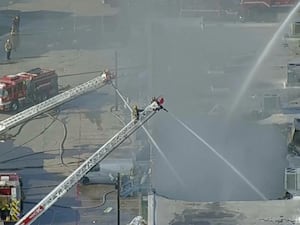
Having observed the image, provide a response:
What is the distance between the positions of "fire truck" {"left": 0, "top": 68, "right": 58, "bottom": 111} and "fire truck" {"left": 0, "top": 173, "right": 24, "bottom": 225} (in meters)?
8.13

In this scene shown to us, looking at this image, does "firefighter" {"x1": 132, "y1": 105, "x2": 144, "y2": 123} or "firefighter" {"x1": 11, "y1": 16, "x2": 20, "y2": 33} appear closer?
"firefighter" {"x1": 132, "y1": 105, "x2": 144, "y2": 123}

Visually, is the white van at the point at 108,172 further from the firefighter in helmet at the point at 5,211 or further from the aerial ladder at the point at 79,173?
the aerial ladder at the point at 79,173

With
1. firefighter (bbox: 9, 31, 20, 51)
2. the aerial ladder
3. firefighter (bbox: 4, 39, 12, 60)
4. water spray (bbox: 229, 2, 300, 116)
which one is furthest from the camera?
firefighter (bbox: 9, 31, 20, 51)

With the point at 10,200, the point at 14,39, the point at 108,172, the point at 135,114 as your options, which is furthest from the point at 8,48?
the point at 135,114

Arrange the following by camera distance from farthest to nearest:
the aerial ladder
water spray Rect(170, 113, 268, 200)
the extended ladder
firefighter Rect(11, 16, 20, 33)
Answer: firefighter Rect(11, 16, 20, 33) < water spray Rect(170, 113, 268, 200) < the extended ladder < the aerial ladder

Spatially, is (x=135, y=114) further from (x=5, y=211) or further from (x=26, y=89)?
(x=26, y=89)

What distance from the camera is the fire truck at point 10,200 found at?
77.5 ft

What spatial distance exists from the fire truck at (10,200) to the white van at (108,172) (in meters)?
2.18

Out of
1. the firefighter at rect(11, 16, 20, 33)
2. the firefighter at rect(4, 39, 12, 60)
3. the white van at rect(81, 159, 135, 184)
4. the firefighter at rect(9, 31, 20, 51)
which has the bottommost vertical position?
the white van at rect(81, 159, 135, 184)

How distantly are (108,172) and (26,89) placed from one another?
25.7 ft

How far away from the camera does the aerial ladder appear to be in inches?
782

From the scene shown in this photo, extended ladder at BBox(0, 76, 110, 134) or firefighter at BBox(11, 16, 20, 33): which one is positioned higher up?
firefighter at BBox(11, 16, 20, 33)

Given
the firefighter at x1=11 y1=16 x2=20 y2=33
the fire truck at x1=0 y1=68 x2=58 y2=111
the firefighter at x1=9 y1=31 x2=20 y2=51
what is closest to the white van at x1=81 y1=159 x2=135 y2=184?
the fire truck at x1=0 y1=68 x2=58 y2=111

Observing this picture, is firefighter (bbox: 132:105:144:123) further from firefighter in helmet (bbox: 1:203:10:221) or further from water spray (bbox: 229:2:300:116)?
water spray (bbox: 229:2:300:116)
